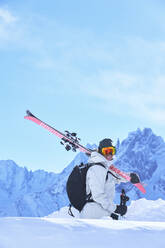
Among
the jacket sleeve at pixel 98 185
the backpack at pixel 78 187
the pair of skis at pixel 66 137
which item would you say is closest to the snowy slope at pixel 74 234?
the jacket sleeve at pixel 98 185

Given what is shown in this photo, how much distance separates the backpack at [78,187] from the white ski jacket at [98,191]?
68 mm

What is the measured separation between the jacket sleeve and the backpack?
125 millimetres

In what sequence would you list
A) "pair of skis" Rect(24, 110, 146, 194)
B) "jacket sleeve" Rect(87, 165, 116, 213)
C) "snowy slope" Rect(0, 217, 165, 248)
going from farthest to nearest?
1. "pair of skis" Rect(24, 110, 146, 194)
2. "jacket sleeve" Rect(87, 165, 116, 213)
3. "snowy slope" Rect(0, 217, 165, 248)

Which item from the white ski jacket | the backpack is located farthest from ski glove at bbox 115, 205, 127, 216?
the backpack

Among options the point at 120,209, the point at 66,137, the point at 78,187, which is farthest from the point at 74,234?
the point at 66,137

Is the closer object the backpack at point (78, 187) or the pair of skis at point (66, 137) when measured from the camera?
the backpack at point (78, 187)

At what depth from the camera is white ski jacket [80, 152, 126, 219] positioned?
17.2ft

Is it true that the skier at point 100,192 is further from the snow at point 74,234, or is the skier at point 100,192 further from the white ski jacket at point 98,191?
the snow at point 74,234

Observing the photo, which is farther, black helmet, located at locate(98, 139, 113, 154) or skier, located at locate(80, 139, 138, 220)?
black helmet, located at locate(98, 139, 113, 154)

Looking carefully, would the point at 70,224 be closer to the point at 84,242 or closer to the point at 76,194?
the point at 84,242

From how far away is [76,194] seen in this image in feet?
18.0

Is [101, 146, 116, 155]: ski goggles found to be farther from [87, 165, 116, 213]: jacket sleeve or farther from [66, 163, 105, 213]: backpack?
[87, 165, 116, 213]: jacket sleeve

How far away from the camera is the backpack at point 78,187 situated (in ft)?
17.8

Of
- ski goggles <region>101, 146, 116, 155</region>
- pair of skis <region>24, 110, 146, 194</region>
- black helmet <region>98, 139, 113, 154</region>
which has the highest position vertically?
pair of skis <region>24, 110, 146, 194</region>
